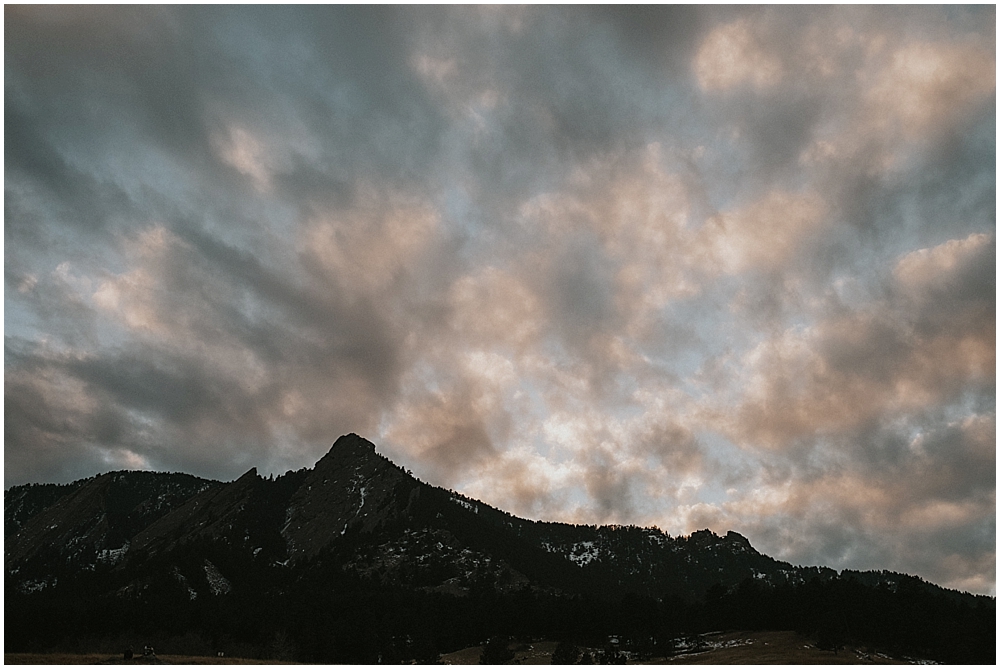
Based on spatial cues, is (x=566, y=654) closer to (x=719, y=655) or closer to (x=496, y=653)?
(x=496, y=653)

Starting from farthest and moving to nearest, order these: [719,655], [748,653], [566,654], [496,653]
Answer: [496,653], [566,654], [719,655], [748,653]

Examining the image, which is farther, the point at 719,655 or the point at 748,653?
the point at 719,655

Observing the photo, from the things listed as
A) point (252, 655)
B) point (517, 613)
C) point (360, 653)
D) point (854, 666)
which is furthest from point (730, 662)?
point (252, 655)

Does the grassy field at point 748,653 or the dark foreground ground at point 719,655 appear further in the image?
the grassy field at point 748,653

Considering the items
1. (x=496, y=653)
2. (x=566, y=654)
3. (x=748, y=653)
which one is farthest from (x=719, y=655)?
(x=496, y=653)

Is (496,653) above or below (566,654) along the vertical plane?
below

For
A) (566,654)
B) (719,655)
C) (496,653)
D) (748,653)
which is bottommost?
(496,653)

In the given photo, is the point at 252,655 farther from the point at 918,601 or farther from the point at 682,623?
the point at 918,601

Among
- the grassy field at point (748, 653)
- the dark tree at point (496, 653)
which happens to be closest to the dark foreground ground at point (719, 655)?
the grassy field at point (748, 653)

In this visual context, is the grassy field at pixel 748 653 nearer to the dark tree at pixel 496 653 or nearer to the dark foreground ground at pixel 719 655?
the dark foreground ground at pixel 719 655

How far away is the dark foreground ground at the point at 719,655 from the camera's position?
9191 centimetres

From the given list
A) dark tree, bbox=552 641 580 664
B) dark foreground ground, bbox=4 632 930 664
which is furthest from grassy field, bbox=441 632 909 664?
dark tree, bbox=552 641 580 664

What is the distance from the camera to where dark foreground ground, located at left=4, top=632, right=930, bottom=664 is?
91.9m

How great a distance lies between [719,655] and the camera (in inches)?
4434
